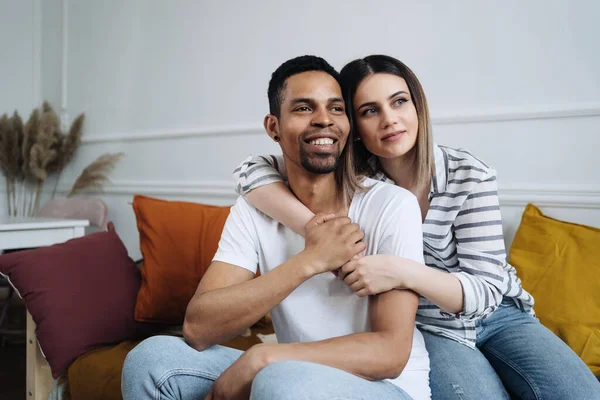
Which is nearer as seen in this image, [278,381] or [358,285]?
[278,381]

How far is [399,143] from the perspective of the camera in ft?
4.29

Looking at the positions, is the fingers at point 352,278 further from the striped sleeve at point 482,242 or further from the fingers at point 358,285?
the striped sleeve at point 482,242

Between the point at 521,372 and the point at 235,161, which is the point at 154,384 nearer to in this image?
the point at 521,372

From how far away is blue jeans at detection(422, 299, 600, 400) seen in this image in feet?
3.78

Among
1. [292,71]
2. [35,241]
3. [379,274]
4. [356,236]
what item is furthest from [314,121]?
[35,241]

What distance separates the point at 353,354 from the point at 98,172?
2666 millimetres

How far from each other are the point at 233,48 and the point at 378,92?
1.48m

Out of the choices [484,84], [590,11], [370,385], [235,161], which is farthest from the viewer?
[235,161]

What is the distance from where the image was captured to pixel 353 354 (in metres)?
0.96

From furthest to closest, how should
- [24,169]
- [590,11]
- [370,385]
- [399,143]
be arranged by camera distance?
[24,169] < [590,11] < [399,143] < [370,385]

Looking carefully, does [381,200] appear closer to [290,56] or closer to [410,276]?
[410,276]

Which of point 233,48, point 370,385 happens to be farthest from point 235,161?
point 370,385

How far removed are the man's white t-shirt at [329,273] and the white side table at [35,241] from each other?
3.27 ft

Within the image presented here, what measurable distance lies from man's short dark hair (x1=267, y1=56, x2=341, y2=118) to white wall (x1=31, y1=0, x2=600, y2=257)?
2.69 feet
